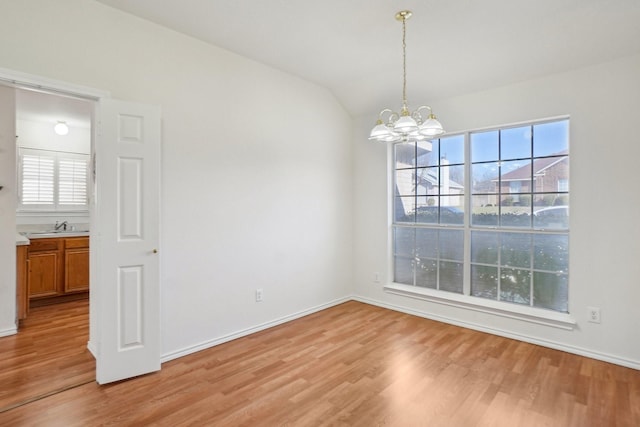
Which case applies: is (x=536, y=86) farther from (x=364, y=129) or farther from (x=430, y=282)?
(x=430, y=282)

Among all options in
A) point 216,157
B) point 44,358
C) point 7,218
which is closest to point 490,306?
point 216,157

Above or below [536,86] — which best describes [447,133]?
below

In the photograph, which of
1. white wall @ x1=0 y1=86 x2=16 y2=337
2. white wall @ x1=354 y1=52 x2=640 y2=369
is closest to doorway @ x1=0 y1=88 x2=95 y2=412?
white wall @ x1=0 y1=86 x2=16 y2=337

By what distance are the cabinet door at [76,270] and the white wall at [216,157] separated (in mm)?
1303

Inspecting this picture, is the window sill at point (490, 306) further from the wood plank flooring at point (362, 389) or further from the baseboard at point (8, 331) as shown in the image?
the baseboard at point (8, 331)

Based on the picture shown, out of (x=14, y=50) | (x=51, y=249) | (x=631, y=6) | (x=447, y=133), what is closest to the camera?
(x=14, y=50)

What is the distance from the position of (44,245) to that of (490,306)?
5699 millimetres

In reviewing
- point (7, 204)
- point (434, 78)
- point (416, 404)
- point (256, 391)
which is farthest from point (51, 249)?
point (434, 78)

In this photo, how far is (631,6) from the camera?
7.86 ft

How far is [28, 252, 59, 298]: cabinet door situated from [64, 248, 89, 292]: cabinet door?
121 mm

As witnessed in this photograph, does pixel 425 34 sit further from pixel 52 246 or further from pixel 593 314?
pixel 52 246

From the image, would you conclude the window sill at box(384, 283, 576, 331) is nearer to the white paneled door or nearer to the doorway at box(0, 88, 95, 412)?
the white paneled door

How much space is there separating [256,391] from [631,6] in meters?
3.93

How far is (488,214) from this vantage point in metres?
3.70
